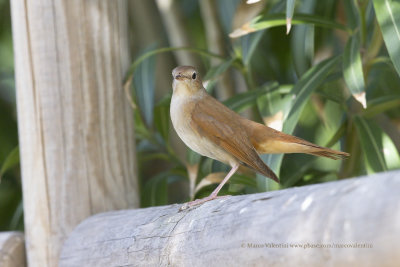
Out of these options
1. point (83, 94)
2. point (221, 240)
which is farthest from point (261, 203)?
point (83, 94)

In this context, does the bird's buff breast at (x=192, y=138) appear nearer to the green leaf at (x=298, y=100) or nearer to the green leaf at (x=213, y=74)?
the green leaf at (x=298, y=100)

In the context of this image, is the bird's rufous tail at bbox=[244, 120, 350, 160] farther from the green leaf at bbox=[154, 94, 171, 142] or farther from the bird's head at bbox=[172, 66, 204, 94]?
the green leaf at bbox=[154, 94, 171, 142]

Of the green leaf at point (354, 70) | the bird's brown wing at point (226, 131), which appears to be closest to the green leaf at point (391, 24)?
the green leaf at point (354, 70)

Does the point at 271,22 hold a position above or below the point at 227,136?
above

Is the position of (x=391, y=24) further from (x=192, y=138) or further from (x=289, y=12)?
(x=192, y=138)

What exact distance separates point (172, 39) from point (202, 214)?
2306 millimetres

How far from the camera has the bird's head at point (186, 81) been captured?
256 cm

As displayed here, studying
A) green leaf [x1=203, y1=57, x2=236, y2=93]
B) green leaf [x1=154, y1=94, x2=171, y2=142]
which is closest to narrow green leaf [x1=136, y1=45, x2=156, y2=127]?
green leaf [x1=154, y1=94, x2=171, y2=142]

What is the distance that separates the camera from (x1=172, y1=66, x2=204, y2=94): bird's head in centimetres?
256

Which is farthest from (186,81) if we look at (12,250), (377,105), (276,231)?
(276,231)

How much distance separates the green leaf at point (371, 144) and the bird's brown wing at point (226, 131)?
0.53m

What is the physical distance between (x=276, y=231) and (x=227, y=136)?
877mm

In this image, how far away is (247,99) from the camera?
2.87 meters

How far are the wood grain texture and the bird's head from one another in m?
0.89
